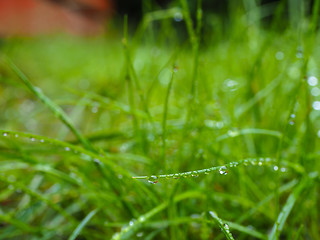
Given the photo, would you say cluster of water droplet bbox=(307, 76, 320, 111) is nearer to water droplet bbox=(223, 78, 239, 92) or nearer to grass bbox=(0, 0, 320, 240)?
grass bbox=(0, 0, 320, 240)

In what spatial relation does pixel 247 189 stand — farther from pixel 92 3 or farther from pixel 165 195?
pixel 92 3

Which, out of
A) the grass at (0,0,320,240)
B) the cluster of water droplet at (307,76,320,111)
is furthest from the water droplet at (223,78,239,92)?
the cluster of water droplet at (307,76,320,111)

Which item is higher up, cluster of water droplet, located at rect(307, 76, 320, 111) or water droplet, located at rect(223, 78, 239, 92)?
water droplet, located at rect(223, 78, 239, 92)

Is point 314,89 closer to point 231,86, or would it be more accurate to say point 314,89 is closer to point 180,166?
point 231,86

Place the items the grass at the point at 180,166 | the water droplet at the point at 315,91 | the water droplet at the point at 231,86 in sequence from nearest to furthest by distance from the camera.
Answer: the grass at the point at 180,166 < the water droplet at the point at 231,86 < the water droplet at the point at 315,91

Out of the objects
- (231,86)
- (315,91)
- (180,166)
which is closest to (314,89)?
(315,91)

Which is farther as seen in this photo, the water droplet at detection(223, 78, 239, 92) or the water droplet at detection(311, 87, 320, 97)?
the water droplet at detection(311, 87, 320, 97)

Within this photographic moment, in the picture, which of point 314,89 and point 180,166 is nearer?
point 180,166

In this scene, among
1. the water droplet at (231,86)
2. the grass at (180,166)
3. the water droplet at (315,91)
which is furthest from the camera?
the water droplet at (315,91)

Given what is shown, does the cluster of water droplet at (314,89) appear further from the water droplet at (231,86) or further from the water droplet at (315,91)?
the water droplet at (231,86)

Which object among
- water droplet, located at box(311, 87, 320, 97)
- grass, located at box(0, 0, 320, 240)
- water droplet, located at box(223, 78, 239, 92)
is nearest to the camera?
grass, located at box(0, 0, 320, 240)

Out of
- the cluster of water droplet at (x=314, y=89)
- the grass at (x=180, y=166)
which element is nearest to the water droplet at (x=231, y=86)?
the grass at (x=180, y=166)
